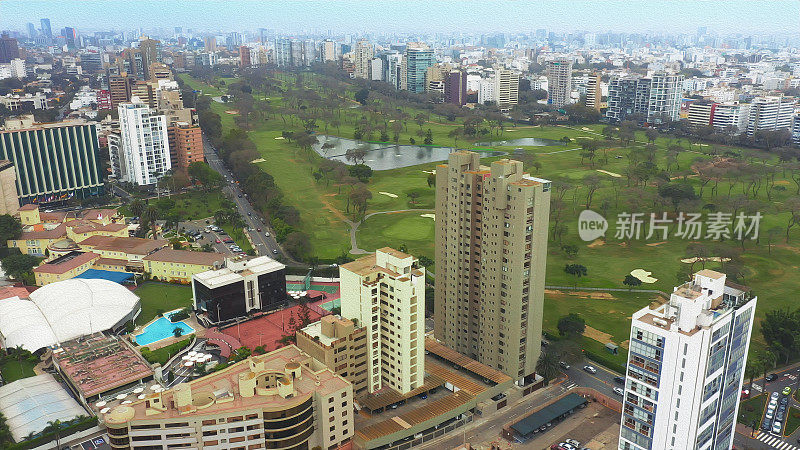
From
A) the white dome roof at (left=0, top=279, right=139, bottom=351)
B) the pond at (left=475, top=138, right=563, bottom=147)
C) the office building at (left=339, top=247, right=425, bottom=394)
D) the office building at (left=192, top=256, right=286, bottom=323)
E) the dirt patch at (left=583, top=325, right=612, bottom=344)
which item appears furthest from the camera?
the pond at (left=475, top=138, right=563, bottom=147)

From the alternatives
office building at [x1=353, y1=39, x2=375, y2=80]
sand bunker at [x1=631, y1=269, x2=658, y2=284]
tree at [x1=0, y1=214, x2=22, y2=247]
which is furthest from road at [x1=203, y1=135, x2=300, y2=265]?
office building at [x1=353, y1=39, x2=375, y2=80]

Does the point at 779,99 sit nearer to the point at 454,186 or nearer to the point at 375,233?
the point at 375,233

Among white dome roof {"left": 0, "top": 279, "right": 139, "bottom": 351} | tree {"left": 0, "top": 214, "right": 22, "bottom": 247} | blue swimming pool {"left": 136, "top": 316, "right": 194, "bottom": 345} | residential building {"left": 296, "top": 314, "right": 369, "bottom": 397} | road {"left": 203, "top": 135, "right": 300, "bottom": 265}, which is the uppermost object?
residential building {"left": 296, "top": 314, "right": 369, "bottom": 397}

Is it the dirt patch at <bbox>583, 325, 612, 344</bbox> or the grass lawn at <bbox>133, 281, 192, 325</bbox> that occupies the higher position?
the grass lawn at <bbox>133, 281, 192, 325</bbox>

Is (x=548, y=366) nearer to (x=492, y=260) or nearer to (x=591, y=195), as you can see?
(x=492, y=260)

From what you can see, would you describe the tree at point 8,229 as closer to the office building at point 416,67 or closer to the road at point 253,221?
the road at point 253,221

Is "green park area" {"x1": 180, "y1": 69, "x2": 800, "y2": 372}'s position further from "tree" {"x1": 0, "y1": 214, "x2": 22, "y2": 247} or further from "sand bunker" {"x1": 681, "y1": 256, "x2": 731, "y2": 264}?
"tree" {"x1": 0, "y1": 214, "x2": 22, "y2": 247}

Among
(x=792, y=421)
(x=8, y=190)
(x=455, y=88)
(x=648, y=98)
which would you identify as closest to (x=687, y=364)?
(x=792, y=421)

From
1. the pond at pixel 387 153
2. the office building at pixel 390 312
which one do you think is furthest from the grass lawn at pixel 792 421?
the pond at pixel 387 153

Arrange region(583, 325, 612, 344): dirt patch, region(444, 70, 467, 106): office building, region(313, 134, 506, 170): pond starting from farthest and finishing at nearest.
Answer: region(444, 70, 467, 106): office building, region(313, 134, 506, 170): pond, region(583, 325, 612, 344): dirt patch
